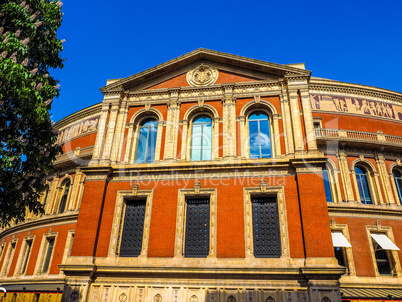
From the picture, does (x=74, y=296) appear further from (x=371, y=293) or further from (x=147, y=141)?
(x=371, y=293)

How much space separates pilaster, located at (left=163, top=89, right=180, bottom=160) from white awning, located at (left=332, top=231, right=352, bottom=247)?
1219 cm

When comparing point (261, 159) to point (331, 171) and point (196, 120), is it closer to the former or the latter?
point (196, 120)

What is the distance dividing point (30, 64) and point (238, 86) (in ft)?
37.2

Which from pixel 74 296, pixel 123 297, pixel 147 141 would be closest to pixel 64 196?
pixel 147 141

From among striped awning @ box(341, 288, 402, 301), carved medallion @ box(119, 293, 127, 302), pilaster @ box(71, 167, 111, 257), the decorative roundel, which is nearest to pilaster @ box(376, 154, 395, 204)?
striped awning @ box(341, 288, 402, 301)

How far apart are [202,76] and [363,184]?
15.4 meters

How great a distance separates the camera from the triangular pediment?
62.4ft

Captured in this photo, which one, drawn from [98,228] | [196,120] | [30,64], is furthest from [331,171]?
[30,64]

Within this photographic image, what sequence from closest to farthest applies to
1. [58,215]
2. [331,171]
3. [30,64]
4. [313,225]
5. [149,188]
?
1. [30,64]
2. [313,225]
3. [149,188]
4. [331,171]
5. [58,215]

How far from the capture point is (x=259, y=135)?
1748 cm

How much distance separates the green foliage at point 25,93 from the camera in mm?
10688

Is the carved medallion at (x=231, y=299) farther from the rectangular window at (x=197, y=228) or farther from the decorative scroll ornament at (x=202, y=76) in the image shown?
the decorative scroll ornament at (x=202, y=76)

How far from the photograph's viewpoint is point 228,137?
56.4 ft

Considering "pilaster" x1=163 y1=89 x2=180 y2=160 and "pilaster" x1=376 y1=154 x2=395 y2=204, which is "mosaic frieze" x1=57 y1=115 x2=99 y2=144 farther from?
"pilaster" x1=376 y1=154 x2=395 y2=204
